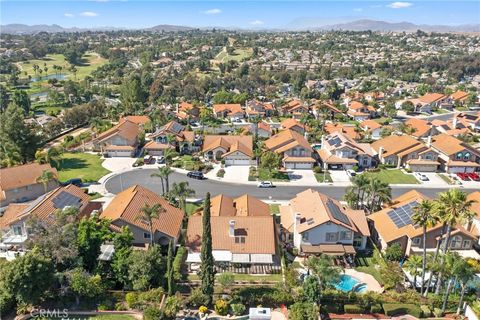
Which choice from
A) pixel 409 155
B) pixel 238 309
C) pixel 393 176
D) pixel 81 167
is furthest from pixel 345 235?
pixel 81 167

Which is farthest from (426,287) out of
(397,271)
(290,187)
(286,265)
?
(290,187)

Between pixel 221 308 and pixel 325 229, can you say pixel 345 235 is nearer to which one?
pixel 325 229

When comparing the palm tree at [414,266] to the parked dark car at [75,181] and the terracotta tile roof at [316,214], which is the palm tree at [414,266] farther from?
the parked dark car at [75,181]

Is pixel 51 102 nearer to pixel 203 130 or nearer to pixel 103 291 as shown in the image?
pixel 203 130

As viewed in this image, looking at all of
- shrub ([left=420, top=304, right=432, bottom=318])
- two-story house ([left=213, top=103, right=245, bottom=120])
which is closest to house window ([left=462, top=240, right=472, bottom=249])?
shrub ([left=420, top=304, right=432, bottom=318])

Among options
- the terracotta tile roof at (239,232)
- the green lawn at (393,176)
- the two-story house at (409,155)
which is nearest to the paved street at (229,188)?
the green lawn at (393,176)

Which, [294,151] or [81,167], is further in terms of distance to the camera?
[294,151]

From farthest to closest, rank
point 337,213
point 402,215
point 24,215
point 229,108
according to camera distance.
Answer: point 229,108 → point 402,215 → point 337,213 → point 24,215

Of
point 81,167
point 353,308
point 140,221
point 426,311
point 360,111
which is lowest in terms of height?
point 426,311
